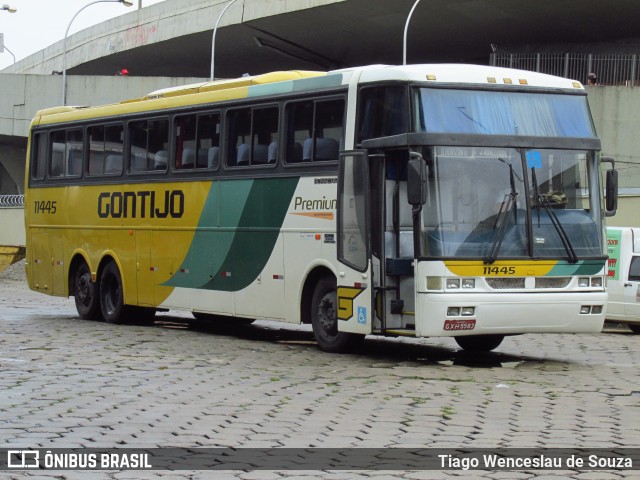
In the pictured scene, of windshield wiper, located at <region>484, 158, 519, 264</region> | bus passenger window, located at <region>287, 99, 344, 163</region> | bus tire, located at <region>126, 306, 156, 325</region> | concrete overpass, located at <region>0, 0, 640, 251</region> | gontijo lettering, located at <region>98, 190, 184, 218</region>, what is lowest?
bus tire, located at <region>126, 306, 156, 325</region>

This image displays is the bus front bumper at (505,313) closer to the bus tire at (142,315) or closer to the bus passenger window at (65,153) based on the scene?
the bus tire at (142,315)

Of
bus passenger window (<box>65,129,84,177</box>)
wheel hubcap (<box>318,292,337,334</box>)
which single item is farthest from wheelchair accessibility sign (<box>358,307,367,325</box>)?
bus passenger window (<box>65,129,84,177</box>)

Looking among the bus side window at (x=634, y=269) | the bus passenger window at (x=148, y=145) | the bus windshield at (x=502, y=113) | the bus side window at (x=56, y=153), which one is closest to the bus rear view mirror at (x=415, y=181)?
the bus windshield at (x=502, y=113)

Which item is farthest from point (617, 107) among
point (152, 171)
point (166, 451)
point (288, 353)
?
point (166, 451)

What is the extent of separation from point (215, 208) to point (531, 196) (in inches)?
217

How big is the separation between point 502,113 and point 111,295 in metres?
9.23

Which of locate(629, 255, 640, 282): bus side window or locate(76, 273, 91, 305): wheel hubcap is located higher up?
locate(629, 255, 640, 282): bus side window

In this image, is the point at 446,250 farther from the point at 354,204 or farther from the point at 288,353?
the point at 288,353

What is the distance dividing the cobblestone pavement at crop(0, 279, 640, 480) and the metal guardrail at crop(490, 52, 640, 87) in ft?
92.9

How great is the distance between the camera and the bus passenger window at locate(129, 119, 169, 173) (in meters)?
20.6

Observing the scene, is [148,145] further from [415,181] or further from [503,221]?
[503,221]

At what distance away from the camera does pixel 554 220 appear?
15.3 meters

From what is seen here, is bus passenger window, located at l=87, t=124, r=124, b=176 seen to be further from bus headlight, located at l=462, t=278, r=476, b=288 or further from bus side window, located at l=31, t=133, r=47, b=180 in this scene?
bus headlight, located at l=462, t=278, r=476, b=288

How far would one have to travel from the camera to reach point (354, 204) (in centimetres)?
1567
